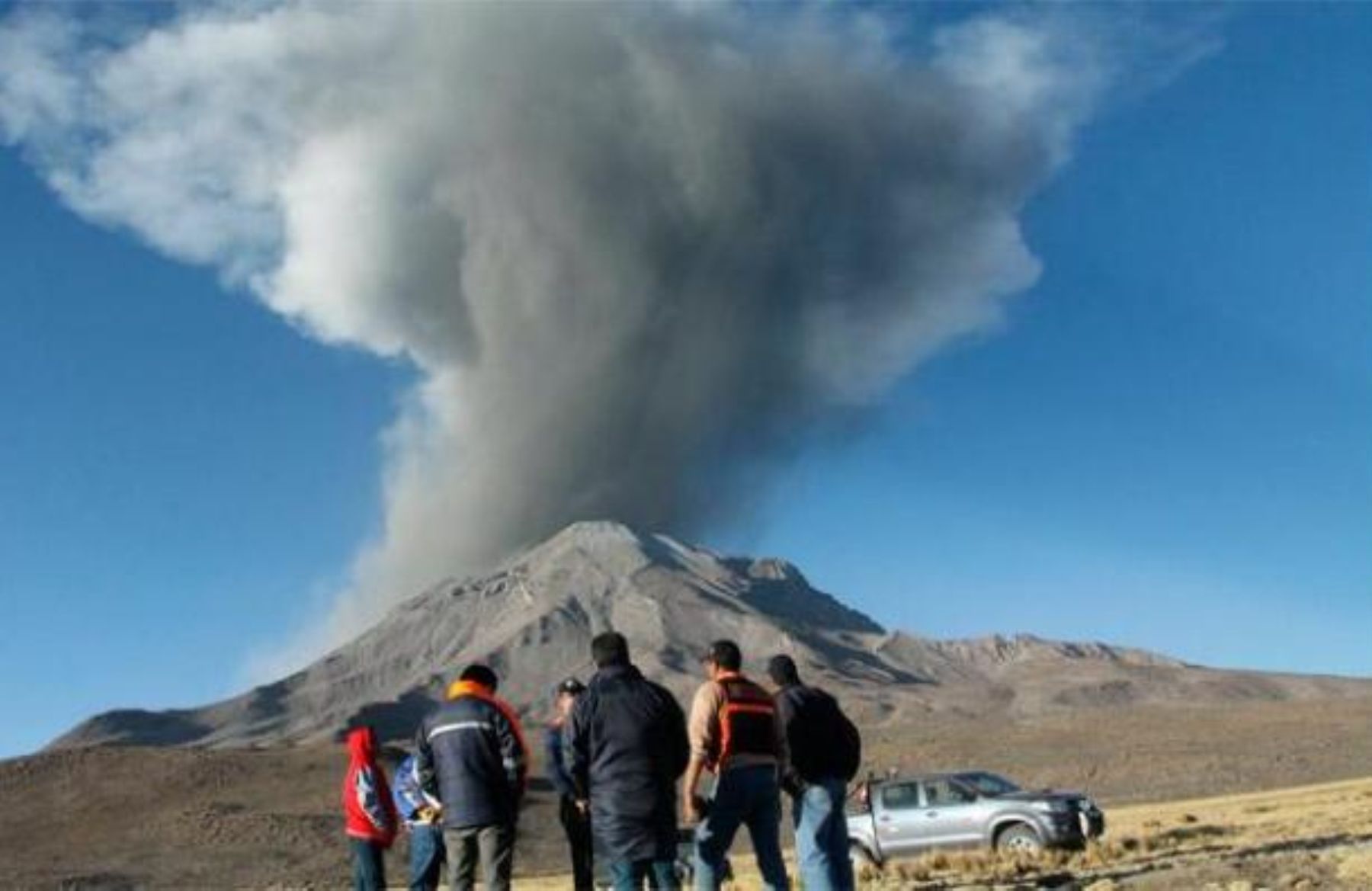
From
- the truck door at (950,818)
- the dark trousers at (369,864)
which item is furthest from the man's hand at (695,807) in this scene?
the truck door at (950,818)

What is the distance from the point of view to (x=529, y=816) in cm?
5928

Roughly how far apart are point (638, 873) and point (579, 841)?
4579mm

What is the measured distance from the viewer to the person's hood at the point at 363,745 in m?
12.2

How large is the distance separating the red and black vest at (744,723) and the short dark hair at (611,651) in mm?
675

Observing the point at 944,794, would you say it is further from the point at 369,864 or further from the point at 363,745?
the point at 369,864

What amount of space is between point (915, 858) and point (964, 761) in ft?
192

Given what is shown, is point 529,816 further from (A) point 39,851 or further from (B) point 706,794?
(B) point 706,794

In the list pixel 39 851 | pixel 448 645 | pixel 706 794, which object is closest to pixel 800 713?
pixel 706 794

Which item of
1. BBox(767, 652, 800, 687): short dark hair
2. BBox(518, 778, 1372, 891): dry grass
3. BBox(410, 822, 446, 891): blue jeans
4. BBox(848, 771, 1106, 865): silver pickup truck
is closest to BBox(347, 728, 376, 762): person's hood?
BBox(410, 822, 446, 891): blue jeans

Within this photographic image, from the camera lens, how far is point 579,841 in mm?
12930

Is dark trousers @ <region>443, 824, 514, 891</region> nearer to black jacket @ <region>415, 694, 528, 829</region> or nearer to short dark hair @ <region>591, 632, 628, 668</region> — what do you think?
black jacket @ <region>415, 694, 528, 829</region>

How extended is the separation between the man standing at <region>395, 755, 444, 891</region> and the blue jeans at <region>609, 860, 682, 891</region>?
2494mm

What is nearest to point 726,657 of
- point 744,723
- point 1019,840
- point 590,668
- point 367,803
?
point 744,723

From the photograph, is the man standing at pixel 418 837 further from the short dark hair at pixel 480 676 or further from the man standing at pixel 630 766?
the man standing at pixel 630 766
